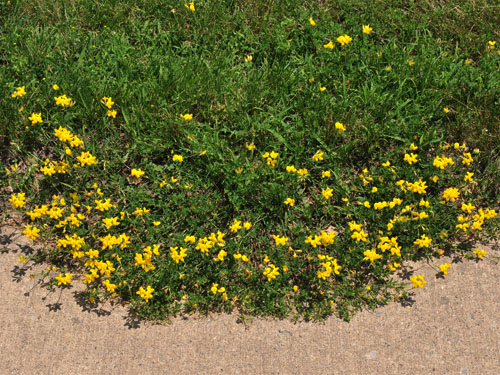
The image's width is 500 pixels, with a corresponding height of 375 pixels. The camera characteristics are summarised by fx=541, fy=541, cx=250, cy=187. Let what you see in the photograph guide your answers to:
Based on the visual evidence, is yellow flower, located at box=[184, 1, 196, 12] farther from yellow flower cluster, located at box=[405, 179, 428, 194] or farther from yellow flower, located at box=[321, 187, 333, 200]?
yellow flower cluster, located at box=[405, 179, 428, 194]

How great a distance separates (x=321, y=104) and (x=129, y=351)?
228cm

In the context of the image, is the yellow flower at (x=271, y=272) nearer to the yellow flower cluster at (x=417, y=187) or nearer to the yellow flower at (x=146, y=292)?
the yellow flower at (x=146, y=292)

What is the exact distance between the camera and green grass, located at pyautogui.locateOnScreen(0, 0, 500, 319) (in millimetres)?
3732

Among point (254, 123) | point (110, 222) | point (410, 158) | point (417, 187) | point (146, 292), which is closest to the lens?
point (146, 292)

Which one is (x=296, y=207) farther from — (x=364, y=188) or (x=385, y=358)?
(x=385, y=358)

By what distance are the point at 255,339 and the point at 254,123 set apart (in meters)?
1.60

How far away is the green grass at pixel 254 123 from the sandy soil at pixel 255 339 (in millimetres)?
151

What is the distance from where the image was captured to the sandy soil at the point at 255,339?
3385 mm

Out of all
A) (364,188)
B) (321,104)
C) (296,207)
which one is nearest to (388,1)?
(321,104)

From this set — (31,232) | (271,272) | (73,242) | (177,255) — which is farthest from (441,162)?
(31,232)

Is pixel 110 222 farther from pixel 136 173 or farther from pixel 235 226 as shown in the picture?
pixel 235 226

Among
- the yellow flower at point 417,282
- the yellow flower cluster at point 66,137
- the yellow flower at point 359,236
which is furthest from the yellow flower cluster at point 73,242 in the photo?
the yellow flower at point 417,282

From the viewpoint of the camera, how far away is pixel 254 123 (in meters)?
4.13

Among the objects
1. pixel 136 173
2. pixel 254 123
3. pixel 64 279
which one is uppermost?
pixel 254 123
